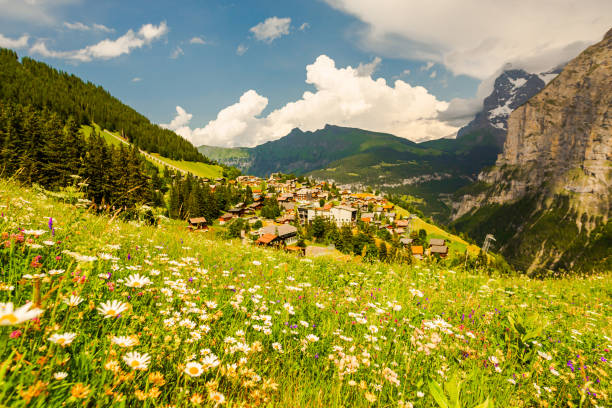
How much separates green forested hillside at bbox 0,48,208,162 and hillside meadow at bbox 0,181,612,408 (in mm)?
177001

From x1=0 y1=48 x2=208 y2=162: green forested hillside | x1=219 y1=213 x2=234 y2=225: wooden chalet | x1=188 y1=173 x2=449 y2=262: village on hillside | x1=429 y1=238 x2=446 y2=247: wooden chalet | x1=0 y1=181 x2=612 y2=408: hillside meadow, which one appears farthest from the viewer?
x1=0 y1=48 x2=208 y2=162: green forested hillside

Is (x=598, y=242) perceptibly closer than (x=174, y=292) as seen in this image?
No

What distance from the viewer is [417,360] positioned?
342cm

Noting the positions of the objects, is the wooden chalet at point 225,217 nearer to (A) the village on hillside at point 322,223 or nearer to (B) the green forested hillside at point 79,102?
(A) the village on hillside at point 322,223

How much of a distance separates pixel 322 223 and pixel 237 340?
292ft

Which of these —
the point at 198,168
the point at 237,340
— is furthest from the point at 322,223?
the point at 198,168

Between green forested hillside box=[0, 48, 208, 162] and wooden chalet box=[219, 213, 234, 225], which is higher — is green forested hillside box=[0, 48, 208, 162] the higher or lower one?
the higher one

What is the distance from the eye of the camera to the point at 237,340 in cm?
268

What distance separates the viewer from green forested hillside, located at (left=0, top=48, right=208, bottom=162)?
136 meters

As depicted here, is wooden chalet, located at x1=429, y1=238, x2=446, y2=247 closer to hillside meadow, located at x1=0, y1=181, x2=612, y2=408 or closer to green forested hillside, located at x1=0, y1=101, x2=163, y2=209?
green forested hillside, located at x1=0, y1=101, x2=163, y2=209

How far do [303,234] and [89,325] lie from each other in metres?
84.8

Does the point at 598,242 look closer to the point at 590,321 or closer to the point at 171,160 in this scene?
the point at 590,321

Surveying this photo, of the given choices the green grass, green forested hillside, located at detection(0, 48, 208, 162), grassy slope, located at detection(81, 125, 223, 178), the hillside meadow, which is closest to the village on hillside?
the green grass

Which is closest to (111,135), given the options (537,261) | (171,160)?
(171,160)
